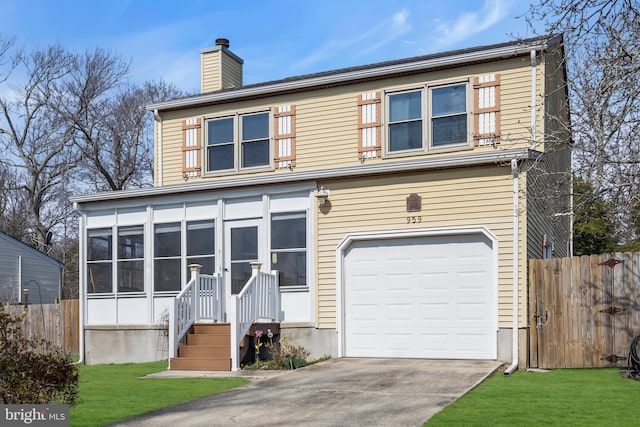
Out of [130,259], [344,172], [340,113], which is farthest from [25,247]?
[344,172]

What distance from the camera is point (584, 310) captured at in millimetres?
12492

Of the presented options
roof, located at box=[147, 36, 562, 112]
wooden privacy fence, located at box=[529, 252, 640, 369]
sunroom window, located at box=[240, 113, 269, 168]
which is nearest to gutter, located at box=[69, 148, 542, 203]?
wooden privacy fence, located at box=[529, 252, 640, 369]

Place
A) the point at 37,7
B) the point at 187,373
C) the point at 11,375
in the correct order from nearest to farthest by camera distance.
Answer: the point at 11,375 < the point at 187,373 < the point at 37,7

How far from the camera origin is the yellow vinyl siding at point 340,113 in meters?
15.0

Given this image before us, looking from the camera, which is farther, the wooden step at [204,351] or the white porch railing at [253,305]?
the wooden step at [204,351]

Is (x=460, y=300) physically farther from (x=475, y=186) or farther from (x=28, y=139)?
(x=28, y=139)

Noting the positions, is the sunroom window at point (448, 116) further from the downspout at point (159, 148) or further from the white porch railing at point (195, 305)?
the downspout at point (159, 148)

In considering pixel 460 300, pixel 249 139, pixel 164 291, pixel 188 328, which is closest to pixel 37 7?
pixel 249 139

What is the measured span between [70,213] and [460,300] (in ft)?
102

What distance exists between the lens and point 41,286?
31953mm

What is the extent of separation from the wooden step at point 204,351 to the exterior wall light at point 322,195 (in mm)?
3406

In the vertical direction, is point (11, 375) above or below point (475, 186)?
below

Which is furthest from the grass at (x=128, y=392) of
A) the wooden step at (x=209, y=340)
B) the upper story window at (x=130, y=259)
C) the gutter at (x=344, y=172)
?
the gutter at (x=344, y=172)

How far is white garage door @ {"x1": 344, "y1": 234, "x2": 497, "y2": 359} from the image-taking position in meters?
13.1
